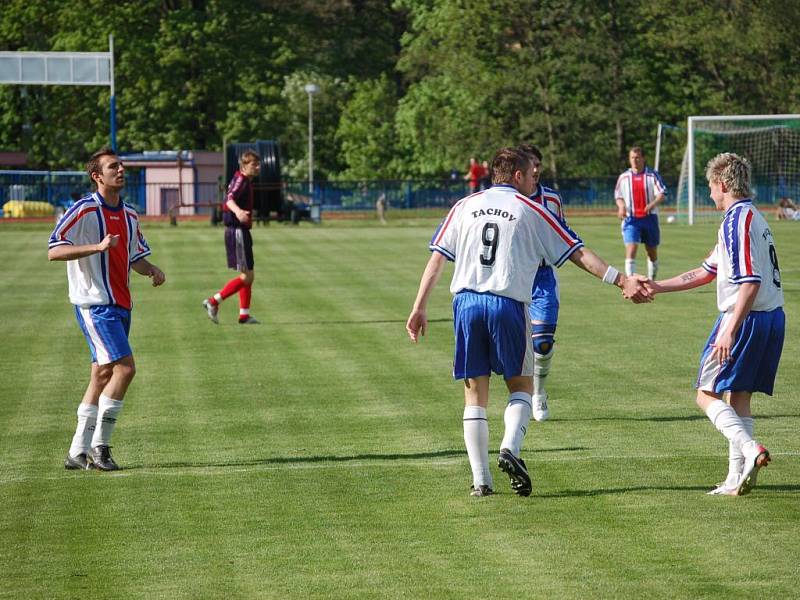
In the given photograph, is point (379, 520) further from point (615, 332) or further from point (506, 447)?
point (615, 332)

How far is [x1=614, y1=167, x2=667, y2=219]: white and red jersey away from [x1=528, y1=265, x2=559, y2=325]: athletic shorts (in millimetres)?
10654

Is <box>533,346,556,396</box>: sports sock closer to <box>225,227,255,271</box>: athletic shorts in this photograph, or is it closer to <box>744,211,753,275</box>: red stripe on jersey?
<box>744,211,753,275</box>: red stripe on jersey

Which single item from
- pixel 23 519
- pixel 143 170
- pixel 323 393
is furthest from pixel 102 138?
pixel 23 519

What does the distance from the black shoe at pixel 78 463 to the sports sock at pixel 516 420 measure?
2.76 meters

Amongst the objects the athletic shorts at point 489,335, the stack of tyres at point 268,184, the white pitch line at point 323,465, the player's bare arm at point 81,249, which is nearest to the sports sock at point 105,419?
the white pitch line at point 323,465

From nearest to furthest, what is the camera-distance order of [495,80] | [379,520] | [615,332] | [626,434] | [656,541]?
[656,541]
[379,520]
[626,434]
[615,332]
[495,80]

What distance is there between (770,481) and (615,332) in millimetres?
7805

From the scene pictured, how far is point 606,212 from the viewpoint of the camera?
4875 centimetres

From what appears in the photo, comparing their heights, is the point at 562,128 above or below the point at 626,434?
above

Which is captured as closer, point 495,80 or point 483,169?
point 483,169

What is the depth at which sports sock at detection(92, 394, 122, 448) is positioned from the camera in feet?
28.1

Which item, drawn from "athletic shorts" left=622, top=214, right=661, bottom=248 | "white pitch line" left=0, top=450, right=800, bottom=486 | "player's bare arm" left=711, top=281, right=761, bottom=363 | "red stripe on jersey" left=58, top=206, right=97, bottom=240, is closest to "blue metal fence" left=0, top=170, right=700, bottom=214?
"athletic shorts" left=622, top=214, right=661, bottom=248

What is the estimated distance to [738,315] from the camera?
7266 mm

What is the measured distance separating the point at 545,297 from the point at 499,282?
2.95 m
